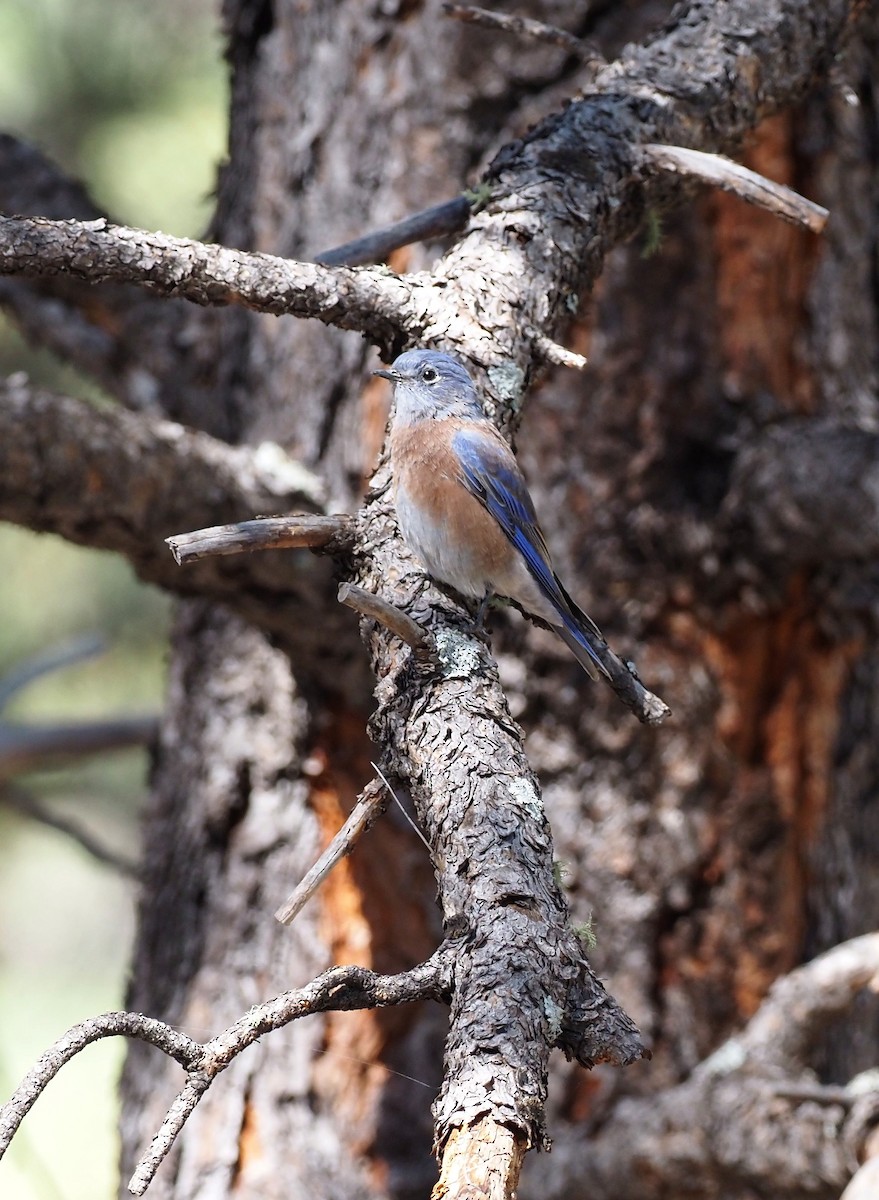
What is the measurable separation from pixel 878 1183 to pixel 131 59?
21.1ft

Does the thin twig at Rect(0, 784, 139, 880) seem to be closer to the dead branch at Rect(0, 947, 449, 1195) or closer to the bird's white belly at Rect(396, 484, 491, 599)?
the bird's white belly at Rect(396, 484, 491, 599)

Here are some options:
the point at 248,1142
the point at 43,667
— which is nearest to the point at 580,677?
the point at 248,1142

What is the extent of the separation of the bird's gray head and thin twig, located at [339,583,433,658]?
0.43 metres

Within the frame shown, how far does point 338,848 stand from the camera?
4.43 feet

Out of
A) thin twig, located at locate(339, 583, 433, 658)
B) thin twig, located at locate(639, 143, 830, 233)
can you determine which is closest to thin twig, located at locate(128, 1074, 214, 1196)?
thin twig, located at locate(339, 583, 433, 658)

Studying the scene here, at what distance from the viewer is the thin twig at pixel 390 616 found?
4.60 feet

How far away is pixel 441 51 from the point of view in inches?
127

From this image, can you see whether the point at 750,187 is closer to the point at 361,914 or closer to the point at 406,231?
the point at 406,231

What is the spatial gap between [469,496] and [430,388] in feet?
0.60

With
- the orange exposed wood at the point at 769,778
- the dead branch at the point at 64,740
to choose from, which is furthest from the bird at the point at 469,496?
the dead branch at the point at 64,740

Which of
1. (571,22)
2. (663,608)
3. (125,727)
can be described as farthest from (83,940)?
(571,22)

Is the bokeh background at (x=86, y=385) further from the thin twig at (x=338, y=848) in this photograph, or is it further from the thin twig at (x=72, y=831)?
the thin twig at (x=338, y=848)

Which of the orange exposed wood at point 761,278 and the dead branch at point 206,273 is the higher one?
the orange exposed wood at point 761,278

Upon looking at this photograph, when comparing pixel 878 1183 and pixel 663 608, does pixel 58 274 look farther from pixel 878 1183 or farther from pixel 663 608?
pixel 663 608
